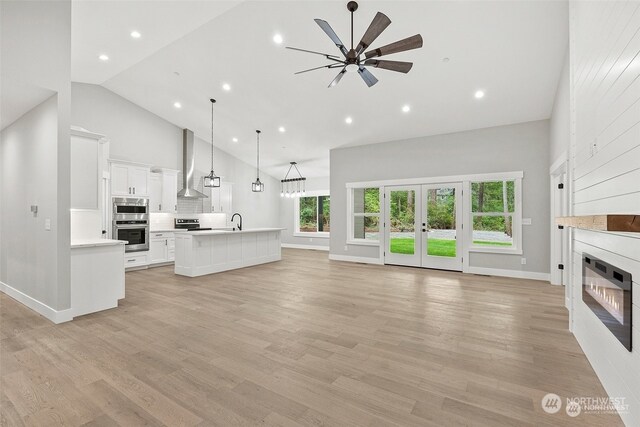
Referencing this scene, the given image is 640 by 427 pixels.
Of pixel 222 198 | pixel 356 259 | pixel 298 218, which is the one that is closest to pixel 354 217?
pixel 356 259

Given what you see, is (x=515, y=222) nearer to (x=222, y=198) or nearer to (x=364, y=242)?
(x=364, y=242)

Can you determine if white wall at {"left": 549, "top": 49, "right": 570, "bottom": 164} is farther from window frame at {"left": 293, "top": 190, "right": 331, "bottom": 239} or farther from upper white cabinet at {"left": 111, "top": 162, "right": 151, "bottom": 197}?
upper white cabinet at {"left": 111, "top": 162, "right": 151, "bottom": 197}

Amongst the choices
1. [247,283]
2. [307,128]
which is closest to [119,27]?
[307,128]

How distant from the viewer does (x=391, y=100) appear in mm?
5664

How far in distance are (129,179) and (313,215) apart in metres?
6.22

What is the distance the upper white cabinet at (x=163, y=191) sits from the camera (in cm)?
730

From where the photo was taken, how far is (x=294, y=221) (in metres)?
11.5

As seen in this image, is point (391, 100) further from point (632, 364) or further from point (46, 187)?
point (46, 187)

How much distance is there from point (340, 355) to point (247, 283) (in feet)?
10.3

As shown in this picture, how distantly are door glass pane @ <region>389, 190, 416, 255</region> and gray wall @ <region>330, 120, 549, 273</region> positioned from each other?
483 mm

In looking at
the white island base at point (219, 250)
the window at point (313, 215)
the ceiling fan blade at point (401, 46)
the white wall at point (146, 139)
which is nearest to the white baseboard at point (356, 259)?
the white island base at point (219, 250)

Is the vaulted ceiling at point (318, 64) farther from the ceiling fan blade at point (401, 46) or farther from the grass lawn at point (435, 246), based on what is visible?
the grass lawn at point (435, 246)

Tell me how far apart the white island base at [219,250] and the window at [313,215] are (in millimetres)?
3444

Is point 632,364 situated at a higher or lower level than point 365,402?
higher
